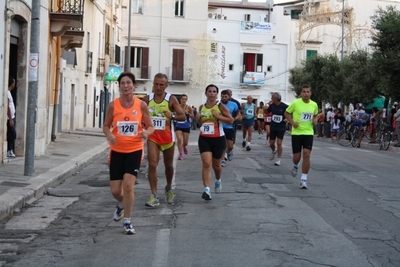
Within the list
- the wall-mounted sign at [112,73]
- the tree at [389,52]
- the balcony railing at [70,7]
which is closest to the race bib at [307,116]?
the balcony railing at [70,7]

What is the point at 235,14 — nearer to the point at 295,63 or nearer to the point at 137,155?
the point at 295,63

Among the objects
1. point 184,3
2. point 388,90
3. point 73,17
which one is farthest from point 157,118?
point 184,3

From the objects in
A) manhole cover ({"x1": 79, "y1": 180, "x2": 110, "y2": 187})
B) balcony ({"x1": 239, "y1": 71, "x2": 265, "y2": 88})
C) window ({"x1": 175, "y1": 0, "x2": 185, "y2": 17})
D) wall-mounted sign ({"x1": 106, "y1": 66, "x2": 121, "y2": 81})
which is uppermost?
window ({"x1": 175, "y1": 0, "x2": 185, "y2": 17})

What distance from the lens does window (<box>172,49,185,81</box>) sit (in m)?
60.2

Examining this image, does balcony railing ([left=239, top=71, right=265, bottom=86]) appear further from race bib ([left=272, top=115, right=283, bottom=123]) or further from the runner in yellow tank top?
the runner in yellow tank top

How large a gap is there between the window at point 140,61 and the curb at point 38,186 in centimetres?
4066

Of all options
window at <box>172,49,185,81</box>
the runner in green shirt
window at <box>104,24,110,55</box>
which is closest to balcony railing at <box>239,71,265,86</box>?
window at <box>172,49,185,81</box>

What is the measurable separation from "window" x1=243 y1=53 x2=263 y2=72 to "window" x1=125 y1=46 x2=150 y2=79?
8671mm

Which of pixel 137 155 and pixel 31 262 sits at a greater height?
pixel 137 155

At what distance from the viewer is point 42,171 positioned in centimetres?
1483

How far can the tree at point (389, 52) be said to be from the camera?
3183cm

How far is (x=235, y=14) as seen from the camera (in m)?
68.6

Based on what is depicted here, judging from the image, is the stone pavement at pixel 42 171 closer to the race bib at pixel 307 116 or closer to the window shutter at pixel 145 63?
the race bib at pixel 307 116

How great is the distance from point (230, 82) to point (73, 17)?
39.9 metres
